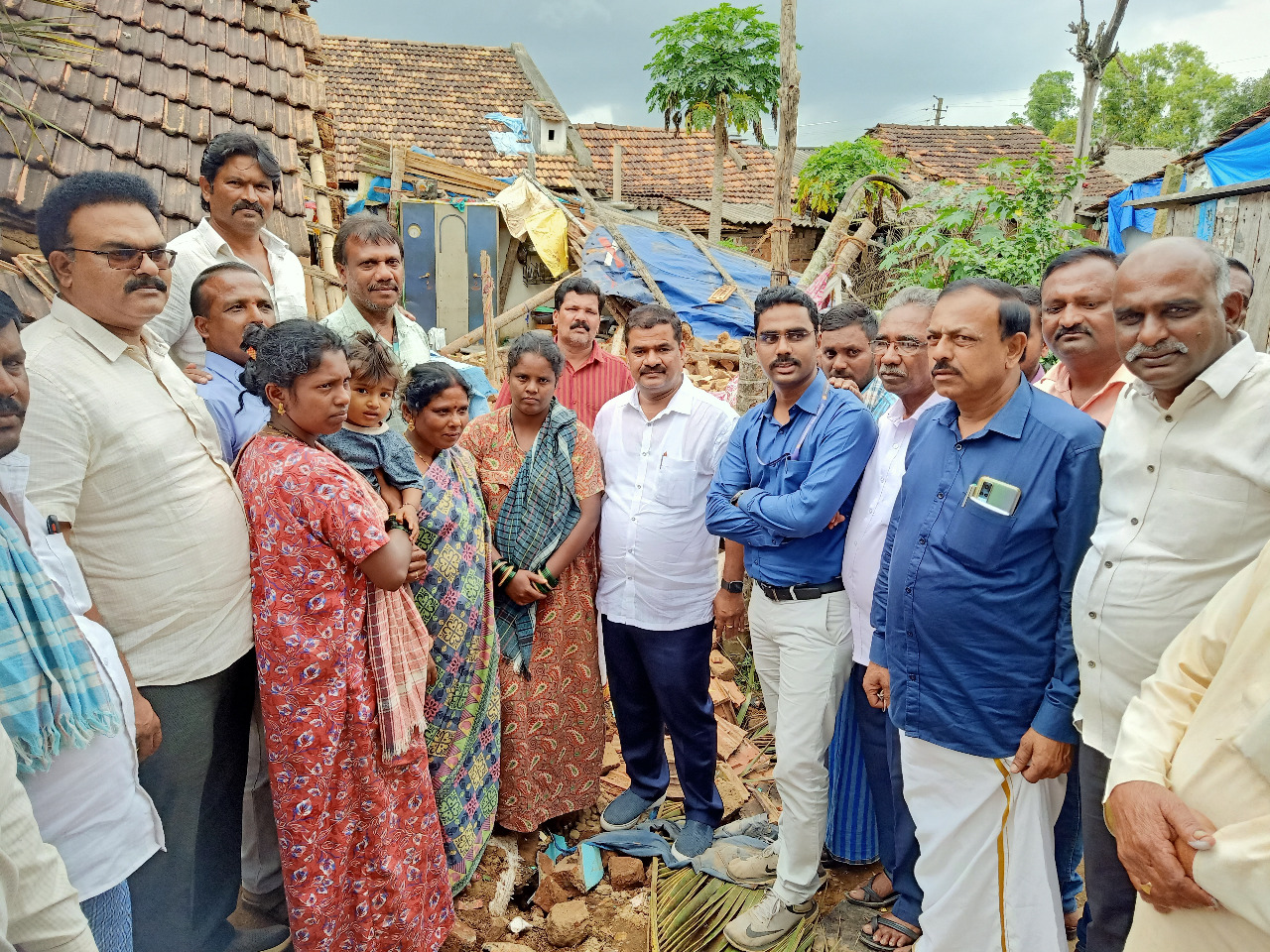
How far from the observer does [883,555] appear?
2.64 m

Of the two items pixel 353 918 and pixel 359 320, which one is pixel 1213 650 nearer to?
pixel 353 918

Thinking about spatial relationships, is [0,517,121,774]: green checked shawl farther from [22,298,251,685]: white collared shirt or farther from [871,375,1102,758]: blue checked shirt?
[871,375,1102,758]: blue checked shirt

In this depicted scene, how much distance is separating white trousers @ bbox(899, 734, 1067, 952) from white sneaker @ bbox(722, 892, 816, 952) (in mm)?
604

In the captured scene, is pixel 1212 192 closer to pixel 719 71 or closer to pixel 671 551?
pixel 671 551

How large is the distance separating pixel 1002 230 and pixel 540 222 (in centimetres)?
840

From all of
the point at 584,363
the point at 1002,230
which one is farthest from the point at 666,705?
the point at 1002,230

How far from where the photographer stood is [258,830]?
283cm

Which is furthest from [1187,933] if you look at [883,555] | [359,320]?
[359,320]

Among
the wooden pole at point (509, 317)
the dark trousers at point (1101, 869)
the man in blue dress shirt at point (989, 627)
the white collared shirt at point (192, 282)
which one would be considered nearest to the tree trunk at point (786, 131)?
the white collared shirt at point (192, 282)

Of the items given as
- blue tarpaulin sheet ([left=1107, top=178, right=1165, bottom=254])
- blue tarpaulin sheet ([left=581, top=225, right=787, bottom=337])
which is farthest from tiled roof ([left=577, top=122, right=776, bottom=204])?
blue tarpaulin sheet ([left=1107, top=178, right=1165, bottom=254])

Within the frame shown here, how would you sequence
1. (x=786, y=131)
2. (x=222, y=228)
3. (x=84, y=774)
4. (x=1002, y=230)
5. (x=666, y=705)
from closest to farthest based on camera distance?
1. (x=84, y=774)
2. (x=222, y=228)
3. (x=666, y=705)
4. (x=786, y=131)
5. (x=1002, y=230)

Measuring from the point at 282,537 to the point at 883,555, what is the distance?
1865 mm

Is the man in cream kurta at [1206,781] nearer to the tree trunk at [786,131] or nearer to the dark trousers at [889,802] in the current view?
the dark trousers at [889,802]

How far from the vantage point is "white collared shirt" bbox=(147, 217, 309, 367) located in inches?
113
